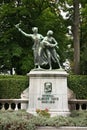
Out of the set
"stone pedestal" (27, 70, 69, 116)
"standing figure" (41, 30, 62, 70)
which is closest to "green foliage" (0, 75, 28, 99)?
"stone pedestal" (27, 70, 69, 116)

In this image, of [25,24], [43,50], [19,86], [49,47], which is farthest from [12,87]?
[25,24]

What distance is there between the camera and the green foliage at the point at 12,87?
1720 centimetres

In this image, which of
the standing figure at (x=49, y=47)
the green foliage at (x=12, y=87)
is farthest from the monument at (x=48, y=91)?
the green foliage at (x=12, y=87)

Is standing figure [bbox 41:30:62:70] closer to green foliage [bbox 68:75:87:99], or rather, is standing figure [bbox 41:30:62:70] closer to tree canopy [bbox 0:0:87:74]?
green foliage [bbox 68:75:87:99]

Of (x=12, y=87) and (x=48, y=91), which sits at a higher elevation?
(x=48, y=91)

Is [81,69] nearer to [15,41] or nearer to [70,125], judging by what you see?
[15,41]

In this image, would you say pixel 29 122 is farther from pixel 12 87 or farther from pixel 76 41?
pixel 76 41

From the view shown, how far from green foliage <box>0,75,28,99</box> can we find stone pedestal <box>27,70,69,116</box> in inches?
92.4

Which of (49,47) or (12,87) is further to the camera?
(12,87)

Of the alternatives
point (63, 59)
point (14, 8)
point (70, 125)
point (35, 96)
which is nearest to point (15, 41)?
point (14, 8)

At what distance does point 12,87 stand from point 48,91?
3137mm

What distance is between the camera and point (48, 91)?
14781 mm

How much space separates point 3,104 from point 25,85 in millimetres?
1739

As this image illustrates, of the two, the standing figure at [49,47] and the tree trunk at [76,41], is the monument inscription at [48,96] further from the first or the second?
the tree trunk at [76,41]
